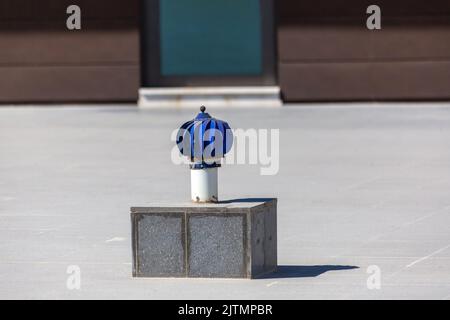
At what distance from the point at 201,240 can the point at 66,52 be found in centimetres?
2163

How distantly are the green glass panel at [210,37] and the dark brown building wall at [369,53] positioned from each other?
3.42 ft

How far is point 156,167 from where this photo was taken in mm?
18844

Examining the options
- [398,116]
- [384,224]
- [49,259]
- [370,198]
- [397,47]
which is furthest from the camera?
[397,47]

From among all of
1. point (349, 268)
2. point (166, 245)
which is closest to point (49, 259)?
point (166, 245)

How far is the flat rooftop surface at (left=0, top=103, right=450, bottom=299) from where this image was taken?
32.8 feet

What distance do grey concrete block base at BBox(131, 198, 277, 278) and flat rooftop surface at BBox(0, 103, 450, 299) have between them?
0.43ft

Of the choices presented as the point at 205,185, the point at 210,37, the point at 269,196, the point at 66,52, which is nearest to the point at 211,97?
the point at 210,37

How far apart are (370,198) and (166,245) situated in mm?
5484

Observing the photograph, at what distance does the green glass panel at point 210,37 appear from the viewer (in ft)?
101

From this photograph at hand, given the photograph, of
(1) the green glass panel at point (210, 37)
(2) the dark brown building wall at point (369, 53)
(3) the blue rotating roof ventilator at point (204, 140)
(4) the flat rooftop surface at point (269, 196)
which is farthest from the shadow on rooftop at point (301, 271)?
(1) the green glass panel at point (210, 37)

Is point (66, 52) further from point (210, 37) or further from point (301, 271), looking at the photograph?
point (301, 271)

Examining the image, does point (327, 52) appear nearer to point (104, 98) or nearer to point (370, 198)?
point (104, 98)

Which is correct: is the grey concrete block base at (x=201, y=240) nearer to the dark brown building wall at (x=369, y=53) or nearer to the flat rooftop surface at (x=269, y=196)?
the flat rooftop surface at (x=269, y=196)

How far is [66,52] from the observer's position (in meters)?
31.2
